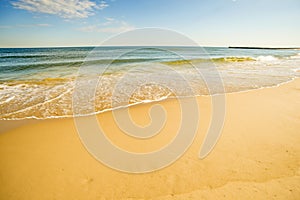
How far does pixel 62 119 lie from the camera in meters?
4.36

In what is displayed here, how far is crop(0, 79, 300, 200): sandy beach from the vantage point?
2184 millimetres

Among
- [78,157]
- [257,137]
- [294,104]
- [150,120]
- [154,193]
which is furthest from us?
[294,104]

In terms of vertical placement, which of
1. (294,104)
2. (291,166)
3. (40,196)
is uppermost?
(294,104)

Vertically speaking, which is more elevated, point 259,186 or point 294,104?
point 294,104

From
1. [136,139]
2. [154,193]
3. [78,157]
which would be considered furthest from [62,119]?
[154,193]

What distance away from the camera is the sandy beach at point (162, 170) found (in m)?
2.18

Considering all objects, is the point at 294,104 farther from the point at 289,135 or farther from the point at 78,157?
the point at 78,157

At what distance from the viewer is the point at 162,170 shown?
2.57 metres

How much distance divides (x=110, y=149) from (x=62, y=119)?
2015 millimetres

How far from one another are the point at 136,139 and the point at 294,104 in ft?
16.0

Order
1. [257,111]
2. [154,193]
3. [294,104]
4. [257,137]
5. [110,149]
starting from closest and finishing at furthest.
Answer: [154,193] < [110,149] < [257,137] < [257,111] < [294,104]

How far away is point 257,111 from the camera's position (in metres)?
4.59

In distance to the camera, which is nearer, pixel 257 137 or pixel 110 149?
pixel 110 149

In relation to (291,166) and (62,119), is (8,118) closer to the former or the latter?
(62,119)
